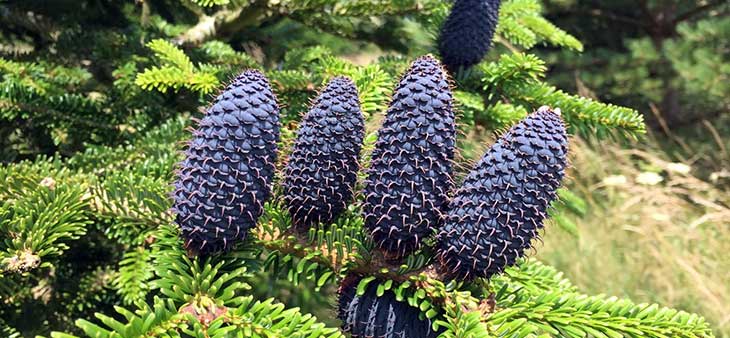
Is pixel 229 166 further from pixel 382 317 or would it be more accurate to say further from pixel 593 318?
pixel 593 318

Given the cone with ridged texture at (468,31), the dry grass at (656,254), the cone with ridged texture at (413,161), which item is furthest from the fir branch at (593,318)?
the dry grass at (656,254)

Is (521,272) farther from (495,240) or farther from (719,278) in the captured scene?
(719,278)

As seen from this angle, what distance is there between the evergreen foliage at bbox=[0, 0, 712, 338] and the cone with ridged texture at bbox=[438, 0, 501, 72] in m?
0.04

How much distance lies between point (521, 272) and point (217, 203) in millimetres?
432

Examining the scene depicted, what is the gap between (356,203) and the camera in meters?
0.78

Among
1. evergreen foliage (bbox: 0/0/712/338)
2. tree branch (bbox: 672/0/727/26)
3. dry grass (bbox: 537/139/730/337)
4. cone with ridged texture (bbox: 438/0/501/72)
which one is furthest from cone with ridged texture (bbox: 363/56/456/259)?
tree branch (bbox: 672/0/727/26)

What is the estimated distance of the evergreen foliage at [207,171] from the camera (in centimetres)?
64

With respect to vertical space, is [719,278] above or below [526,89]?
below

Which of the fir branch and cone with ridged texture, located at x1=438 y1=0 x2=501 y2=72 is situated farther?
cone with ridged texture, located at x1=438 y1=0 x2=501 y2=72

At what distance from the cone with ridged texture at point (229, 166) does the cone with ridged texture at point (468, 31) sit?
1.81ft

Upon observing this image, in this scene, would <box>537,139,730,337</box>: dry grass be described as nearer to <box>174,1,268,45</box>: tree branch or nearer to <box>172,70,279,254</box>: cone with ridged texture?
<box>174,1,268,45</box>: tree branch

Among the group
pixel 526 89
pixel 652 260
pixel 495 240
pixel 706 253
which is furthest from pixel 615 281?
pixel 495 240

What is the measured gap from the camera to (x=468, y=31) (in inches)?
43.4

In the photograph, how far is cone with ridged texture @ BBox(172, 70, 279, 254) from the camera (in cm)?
63
